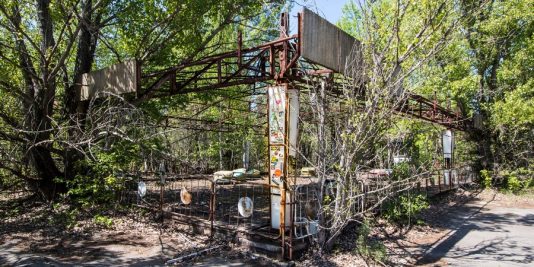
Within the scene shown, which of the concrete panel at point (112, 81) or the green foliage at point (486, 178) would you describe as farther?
the green foliage at point (486, 178)

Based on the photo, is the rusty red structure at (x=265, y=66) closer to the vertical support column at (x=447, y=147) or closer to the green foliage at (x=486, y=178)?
the vertical support column at (x=447, y=147)

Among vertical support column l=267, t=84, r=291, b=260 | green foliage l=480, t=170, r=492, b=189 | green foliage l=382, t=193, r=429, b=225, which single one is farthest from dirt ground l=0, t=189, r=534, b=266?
green foliage l=480, t=170, r=492, b=189

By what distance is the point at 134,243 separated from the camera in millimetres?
7777

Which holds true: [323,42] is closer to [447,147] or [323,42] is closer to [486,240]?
[486,240]

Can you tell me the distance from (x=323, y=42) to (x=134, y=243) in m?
5.86

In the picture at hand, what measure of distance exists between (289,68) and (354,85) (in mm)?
1264

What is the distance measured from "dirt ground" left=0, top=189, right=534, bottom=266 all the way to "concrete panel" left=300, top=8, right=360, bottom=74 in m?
3.70

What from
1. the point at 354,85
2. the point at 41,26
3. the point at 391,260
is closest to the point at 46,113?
the point at 41,26

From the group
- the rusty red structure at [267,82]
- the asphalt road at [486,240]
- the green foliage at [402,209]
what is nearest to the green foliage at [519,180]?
the asphalt road at [486,240]

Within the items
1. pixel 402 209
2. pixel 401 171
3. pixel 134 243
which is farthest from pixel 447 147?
pixel 134 243

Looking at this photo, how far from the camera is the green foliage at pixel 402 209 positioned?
956 centimetres

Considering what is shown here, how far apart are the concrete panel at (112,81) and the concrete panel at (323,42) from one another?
4.89 metres

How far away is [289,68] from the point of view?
6.82 m

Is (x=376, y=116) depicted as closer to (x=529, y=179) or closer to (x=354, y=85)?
(x=354, y=85)
